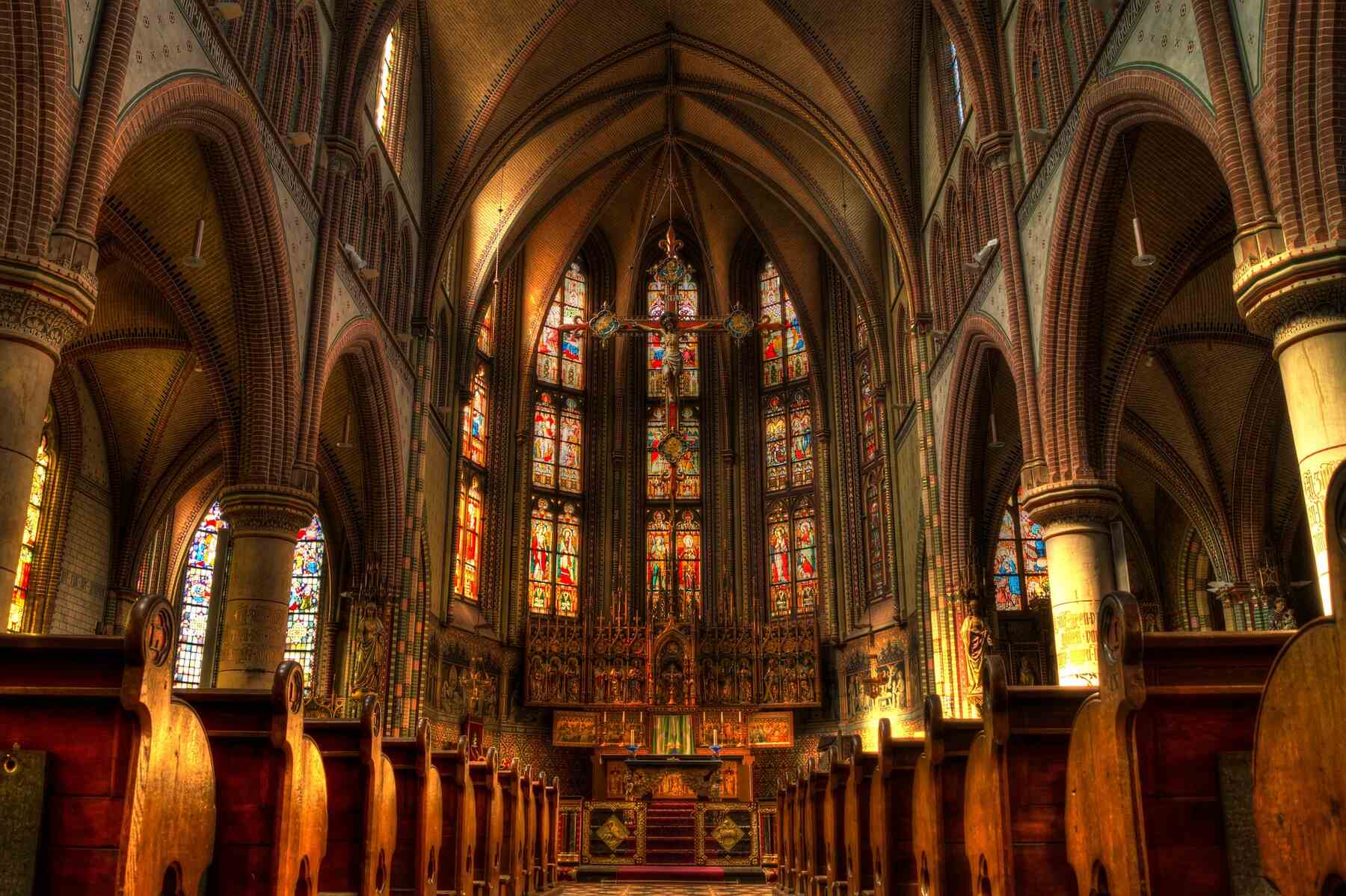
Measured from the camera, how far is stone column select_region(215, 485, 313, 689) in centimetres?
1400

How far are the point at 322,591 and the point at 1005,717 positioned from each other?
2320 centimetres

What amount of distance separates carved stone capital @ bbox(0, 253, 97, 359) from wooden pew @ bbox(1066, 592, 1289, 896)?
7.89 meters

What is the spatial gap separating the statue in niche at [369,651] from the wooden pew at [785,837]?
7.11 m

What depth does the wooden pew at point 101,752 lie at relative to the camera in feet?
13.6

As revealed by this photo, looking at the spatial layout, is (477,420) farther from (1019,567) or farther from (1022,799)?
(1022,799)

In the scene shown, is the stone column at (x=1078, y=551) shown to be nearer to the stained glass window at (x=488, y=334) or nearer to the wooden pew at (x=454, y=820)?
the wooden pew at (x=454, y=820)

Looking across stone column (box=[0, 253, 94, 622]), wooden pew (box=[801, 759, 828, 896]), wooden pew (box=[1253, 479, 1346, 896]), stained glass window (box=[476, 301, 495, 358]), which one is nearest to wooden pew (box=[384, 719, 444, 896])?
stone column (box=[0, 253, 94, 622])

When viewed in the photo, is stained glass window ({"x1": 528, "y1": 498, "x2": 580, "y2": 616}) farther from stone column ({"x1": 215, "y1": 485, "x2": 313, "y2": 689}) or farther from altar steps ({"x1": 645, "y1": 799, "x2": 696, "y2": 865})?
stone column ({"x1": 215, "y1": 485, "x2": 313, "y2": 689})

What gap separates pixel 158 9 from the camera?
35.3 ft

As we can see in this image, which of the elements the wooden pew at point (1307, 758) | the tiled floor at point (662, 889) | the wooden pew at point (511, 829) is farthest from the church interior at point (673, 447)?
the tiled floor at point (662, 889)

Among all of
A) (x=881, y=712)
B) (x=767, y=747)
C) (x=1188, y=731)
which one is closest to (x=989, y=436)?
(x=881, y=712)

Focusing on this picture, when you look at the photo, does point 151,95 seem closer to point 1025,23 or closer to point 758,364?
point 1025,23

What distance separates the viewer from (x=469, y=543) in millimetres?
26031

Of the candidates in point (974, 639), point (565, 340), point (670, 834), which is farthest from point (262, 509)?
point (565, 340)
